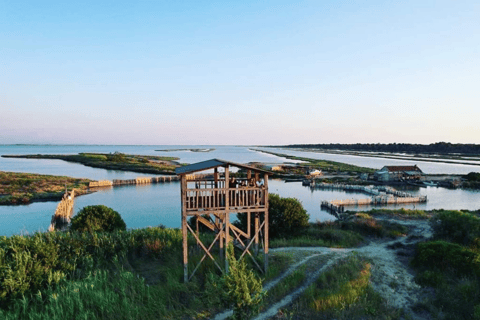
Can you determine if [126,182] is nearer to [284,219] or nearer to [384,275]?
[284,219]

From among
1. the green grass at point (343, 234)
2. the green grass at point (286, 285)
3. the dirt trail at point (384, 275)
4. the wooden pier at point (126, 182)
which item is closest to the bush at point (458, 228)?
the dirt trail at point (384, 275)

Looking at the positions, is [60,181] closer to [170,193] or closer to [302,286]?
[170,193]

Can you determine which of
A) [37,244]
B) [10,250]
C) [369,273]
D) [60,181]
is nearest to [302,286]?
[369,273]

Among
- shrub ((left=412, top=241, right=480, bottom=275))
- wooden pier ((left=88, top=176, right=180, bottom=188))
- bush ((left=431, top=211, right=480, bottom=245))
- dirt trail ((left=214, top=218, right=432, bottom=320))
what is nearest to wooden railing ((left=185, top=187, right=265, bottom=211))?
dirt trail ((left=214, top=218, right=432, bottom=320))

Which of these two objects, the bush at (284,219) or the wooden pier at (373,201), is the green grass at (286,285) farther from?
the wooden pier at (373,201)

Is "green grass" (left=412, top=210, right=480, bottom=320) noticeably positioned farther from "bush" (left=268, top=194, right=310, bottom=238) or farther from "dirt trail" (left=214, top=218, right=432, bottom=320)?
"bush" (left=268, top=194, right=310, bottom=238)

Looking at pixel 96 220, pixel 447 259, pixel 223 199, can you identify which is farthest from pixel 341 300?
pixel 96 220
